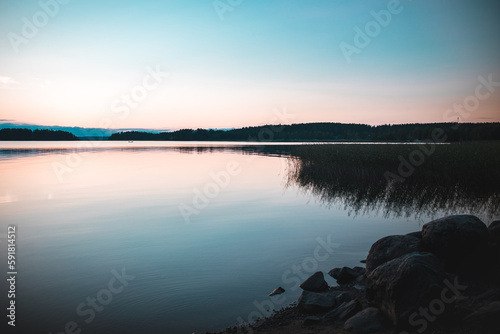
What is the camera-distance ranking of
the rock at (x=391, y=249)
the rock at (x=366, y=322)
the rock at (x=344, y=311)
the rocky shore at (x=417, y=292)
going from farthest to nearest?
the rock at (x=391, y=249) → the rock at (x=344, y=311) → the rock at (x=366, y=322) → the rocky shore at (x=417, y=292)

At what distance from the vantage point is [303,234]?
11289 millimetres

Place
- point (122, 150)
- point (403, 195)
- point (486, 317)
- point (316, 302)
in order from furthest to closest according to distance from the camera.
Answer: point (122, 150), point (403, 195), point (316, 302), point (486, 317)

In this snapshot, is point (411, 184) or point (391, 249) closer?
point (391, 249)

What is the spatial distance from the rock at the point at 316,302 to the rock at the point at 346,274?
1.02m

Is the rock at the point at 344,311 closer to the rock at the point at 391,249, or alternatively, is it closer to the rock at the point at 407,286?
the rock at the point at 407,286

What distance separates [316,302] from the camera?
19.2ft

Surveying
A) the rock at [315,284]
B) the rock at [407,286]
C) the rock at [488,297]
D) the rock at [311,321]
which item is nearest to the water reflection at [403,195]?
the rock at [315,284]

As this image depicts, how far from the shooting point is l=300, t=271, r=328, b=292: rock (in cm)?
672

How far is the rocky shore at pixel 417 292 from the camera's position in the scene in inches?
186

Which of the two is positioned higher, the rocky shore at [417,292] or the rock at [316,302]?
the rocky shore at [417,292]

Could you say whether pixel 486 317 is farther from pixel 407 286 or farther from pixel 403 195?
pixel 403 195

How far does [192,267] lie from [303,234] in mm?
4683

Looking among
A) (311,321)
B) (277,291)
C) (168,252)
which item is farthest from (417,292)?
(168,252)

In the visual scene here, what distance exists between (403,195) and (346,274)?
444 inches
